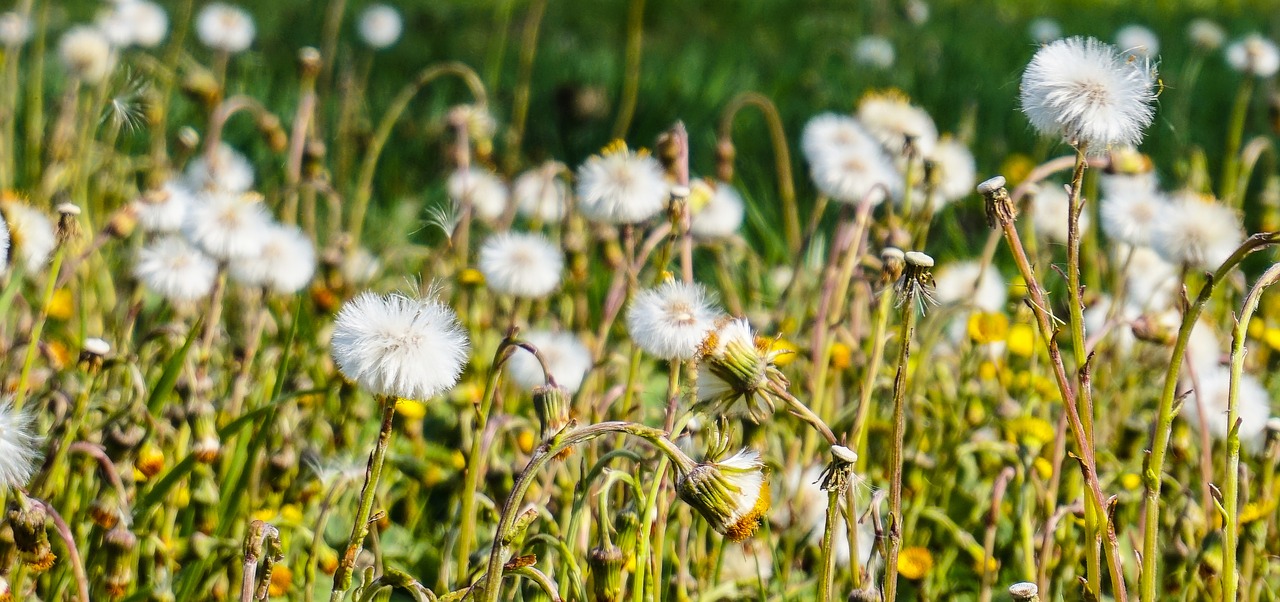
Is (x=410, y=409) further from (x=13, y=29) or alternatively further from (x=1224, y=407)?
(x=13, y=29)

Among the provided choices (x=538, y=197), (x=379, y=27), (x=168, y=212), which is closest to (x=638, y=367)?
(x=168, y=212)

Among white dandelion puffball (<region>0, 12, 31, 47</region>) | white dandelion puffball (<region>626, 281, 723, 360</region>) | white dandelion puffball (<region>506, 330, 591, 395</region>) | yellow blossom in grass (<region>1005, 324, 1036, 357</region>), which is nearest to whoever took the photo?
white dandelion puffball (<region>626, 281, 723, 360</region>)

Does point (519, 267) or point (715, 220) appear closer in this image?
point (519, 267)

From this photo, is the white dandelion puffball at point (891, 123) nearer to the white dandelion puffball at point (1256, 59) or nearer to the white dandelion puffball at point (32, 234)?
the white dandelion puffball at point (1256, 59)

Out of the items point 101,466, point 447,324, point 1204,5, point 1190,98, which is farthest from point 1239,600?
point 1204,5

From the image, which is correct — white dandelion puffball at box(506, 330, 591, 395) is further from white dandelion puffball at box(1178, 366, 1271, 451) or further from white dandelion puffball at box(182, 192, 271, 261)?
white dandelion puffball at box(1178, 366, 1271, 451)

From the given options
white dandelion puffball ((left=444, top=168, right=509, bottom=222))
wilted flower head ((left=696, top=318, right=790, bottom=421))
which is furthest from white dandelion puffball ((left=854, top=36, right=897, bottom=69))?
wilted flower head ((left=696, top=318, right=790, bottom=421))

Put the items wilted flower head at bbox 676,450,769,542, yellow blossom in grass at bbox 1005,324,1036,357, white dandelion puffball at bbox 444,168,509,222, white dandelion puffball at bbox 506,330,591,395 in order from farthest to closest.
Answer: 1. white dandelion puffball at bbox 444,168,509,222
2. yellow blossom in grass at bbox 1005,324,1036,357
3. white dandelion puffball at bbox 506,330,591,395
4. wilted flower head at bbox 676,450,769,542

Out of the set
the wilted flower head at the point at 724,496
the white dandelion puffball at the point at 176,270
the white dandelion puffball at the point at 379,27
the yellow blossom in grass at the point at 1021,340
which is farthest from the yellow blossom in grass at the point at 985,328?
the white dandelion puffball at the point at 379,27
